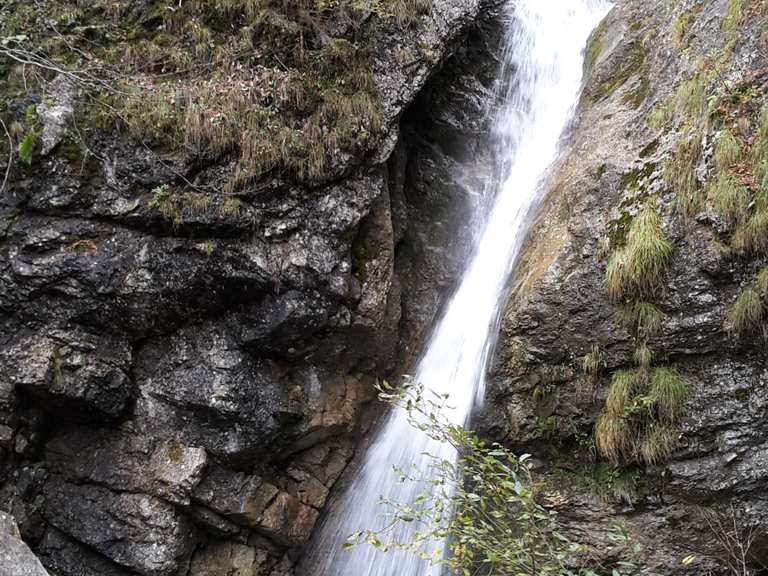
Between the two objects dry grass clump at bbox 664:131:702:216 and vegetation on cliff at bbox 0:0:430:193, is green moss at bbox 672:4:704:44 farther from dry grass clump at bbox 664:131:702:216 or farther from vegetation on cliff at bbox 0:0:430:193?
vegetation on cliff at bbox 0:0:430:193

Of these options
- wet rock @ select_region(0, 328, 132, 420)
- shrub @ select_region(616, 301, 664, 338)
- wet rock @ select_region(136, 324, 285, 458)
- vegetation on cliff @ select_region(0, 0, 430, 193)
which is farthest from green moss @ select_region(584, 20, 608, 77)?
wet rock @ select_region(0, 328, 132, 420)

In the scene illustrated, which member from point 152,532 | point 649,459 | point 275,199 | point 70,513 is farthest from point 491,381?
point 70,513

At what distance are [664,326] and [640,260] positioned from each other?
61 centimetres

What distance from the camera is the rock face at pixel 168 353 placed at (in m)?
5.43

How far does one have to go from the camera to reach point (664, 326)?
16.5 feet

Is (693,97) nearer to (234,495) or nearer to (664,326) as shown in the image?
(664,326)

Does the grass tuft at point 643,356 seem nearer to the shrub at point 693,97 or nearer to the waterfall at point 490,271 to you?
the waterfall at point 490,271

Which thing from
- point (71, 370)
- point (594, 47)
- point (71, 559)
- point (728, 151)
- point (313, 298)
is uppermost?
point (594, 47)

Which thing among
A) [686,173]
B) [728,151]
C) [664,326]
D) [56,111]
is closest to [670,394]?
[664,326]

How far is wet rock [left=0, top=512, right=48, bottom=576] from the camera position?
11.9ft

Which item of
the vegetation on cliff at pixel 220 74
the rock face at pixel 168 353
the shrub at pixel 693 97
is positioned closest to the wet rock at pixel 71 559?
the rock face at pixel 168 353

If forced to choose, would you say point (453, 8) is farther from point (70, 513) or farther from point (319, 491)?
point (70, 513)

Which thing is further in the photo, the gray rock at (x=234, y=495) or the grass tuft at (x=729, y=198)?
the gray rock at (x=234, y=495)

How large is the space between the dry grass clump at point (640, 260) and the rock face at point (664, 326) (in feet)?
0.19
